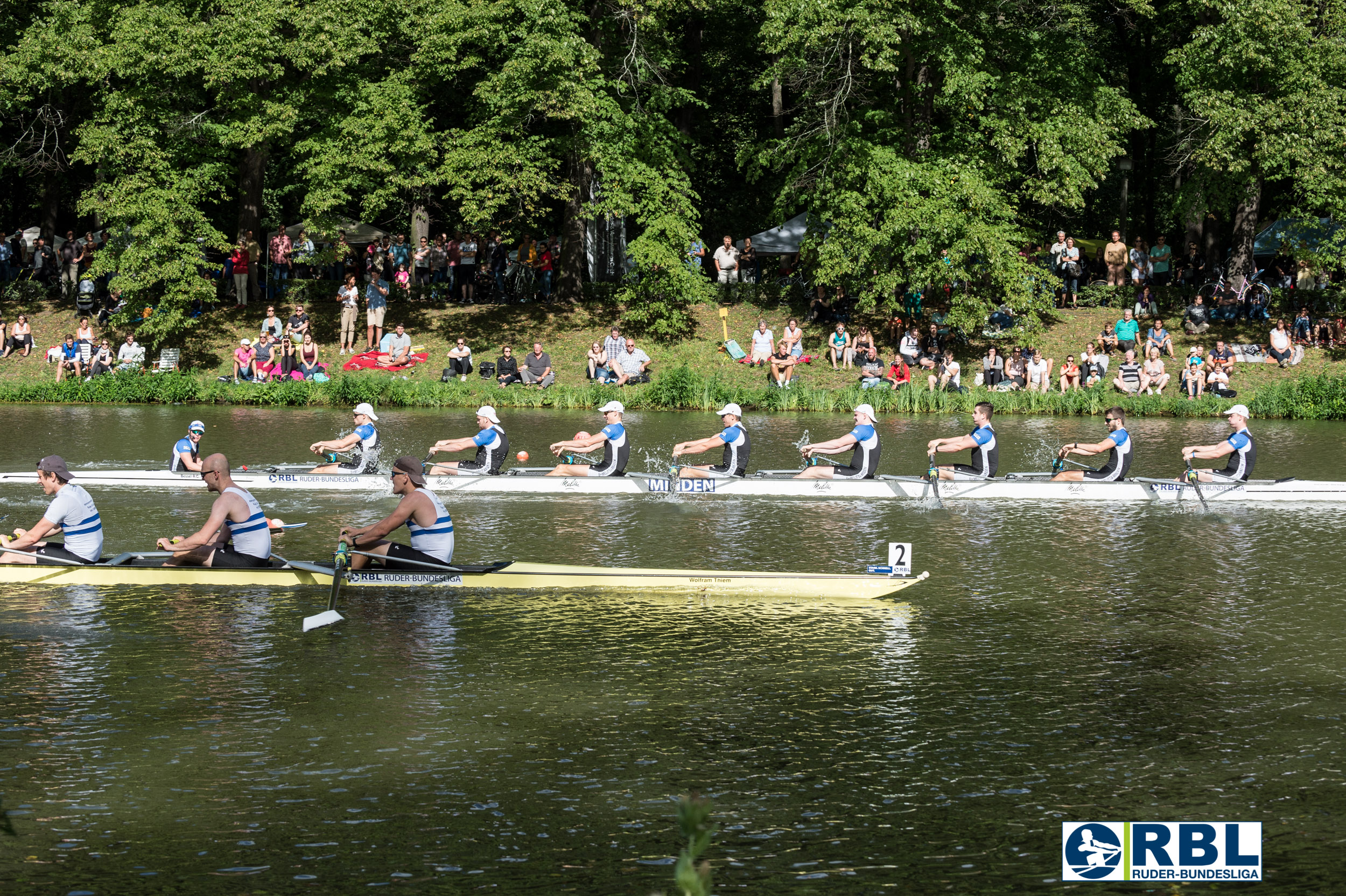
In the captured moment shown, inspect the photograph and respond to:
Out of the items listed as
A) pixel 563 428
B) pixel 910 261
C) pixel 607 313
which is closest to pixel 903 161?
pixel 910 261

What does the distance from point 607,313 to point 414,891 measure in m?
30.9

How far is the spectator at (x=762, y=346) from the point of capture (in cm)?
3425

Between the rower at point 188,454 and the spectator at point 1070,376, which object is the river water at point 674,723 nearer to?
the rower at point 188,454

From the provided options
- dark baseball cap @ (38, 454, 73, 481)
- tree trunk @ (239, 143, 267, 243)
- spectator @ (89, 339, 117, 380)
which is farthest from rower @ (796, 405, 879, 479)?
tree trunk @ (239, 143, 267, 243)

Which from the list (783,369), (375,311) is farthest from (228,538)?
(375,311)

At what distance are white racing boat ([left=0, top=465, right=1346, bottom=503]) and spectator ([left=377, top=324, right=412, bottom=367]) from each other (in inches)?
556

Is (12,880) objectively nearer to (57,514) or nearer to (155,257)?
(57,514)

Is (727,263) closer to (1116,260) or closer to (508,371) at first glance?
(508,371)

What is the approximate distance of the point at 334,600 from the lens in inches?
519

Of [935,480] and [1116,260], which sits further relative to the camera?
[1116,260]

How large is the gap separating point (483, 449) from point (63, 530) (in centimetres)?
773

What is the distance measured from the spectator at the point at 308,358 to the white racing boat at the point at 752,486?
1322 cm

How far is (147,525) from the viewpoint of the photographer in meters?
17.6

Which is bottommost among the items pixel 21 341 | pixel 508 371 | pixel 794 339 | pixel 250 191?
pixel 508 371
